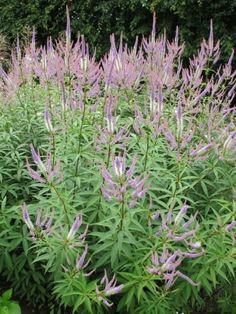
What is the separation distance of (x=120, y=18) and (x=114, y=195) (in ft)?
26.0

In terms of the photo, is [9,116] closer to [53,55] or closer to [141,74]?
[53,55]

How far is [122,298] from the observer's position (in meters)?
3.89

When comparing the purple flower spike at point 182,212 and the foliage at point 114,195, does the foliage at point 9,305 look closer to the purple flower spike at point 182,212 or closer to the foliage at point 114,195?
the foliage at point 114,195

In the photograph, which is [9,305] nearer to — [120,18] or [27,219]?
[27,219]

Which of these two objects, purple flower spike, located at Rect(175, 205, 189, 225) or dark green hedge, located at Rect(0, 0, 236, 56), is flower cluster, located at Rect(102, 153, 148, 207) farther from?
dark green hedge, located at Rect(0, 0, 236, 56)

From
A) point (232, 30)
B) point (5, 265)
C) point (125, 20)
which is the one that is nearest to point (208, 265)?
point (5, 265)

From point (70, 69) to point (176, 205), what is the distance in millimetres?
1278

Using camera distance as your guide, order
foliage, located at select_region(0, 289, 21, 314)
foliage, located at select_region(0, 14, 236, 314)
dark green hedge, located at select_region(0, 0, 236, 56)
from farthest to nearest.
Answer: dark green hedge, located at select_region(0, 0, 236, 56) → foliage, located at select_region(0, 289, 21, 314) → foliage, located at select_region(0, 14, 236, 314)

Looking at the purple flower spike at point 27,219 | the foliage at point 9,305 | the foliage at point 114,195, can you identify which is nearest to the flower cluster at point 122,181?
the foliage at point 114,195

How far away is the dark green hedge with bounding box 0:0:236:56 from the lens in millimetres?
9789

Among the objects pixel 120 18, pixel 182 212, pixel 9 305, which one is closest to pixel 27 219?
pixel 182 212

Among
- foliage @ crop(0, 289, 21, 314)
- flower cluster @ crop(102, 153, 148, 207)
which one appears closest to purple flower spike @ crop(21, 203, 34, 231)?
flower cluster @ crop(102, 153, 148, 207)

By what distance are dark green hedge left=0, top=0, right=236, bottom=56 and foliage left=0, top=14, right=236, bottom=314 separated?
519 cm

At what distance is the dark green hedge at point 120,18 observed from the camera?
979cm
